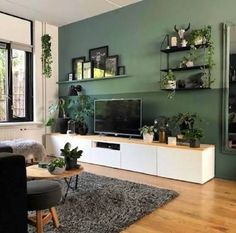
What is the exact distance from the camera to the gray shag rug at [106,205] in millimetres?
2182

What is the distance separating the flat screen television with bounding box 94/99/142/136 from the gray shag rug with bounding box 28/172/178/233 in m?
1.10

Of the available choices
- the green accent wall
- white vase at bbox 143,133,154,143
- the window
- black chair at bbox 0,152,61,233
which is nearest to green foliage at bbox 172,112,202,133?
the green accent wall

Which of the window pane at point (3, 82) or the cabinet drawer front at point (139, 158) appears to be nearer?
the cabinet drawer front at point (139, 158)

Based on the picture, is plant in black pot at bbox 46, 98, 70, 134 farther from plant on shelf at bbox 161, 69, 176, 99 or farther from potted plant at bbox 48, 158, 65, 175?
potted plant at bbox 48, 158, 65, 175

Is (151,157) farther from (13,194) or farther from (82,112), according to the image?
(13,194)

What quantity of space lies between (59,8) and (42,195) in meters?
3.77

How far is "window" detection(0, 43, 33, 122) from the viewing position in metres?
4.93

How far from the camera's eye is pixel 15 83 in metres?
5.13

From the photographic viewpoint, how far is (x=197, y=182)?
11.2 ft

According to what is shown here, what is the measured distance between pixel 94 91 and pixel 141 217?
318 cm

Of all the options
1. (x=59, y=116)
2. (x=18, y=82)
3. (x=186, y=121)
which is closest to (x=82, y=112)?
(x=59, y=116)

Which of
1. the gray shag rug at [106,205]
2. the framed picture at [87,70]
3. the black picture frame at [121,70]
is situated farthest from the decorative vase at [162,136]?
the framed picture at [87,70]

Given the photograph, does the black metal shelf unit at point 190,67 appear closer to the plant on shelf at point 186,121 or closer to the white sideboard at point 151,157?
the plant on shelf at point 186,121

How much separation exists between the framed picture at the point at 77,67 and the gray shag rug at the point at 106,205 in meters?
2.51
